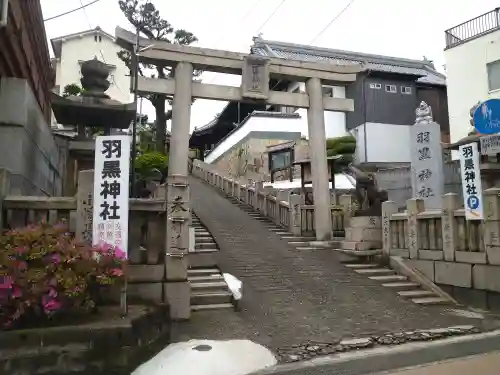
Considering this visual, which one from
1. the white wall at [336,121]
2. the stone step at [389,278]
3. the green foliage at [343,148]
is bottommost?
the stone step at [389,278]

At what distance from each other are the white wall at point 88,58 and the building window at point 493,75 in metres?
27.4

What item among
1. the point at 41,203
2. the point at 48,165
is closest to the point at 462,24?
the point at 48,165

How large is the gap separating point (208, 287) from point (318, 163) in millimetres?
8228

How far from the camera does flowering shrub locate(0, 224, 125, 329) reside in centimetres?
468

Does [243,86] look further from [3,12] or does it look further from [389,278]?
[3,12]

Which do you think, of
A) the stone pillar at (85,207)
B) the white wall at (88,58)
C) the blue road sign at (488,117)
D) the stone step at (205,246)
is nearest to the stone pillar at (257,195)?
the stone step at (205,246)

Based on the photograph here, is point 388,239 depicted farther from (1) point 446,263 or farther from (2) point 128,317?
(2) point 128,317

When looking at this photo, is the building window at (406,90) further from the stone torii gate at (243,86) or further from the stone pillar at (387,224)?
the stone pillar at (387,224)

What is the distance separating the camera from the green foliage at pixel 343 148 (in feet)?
87.0

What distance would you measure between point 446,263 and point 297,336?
16.3 ft

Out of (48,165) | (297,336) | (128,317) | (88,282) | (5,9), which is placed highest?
(5,9)

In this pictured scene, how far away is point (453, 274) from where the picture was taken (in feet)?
31.8

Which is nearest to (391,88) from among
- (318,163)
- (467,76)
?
(467,76)

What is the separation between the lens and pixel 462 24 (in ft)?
73.6
